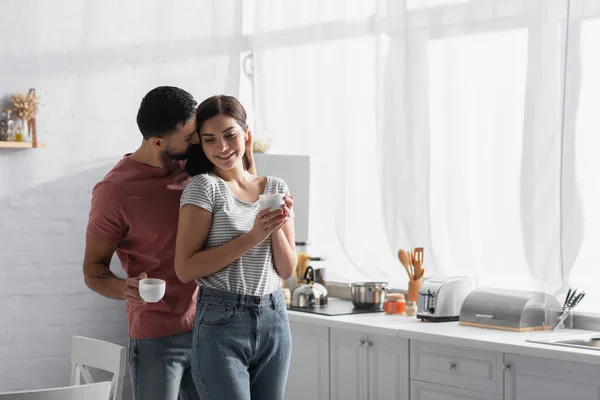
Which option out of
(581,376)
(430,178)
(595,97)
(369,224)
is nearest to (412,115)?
(430,178)

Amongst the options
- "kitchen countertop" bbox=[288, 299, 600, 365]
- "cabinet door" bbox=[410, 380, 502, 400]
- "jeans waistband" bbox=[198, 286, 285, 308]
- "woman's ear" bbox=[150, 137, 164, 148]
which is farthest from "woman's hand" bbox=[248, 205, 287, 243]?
"cabinet door" bbox=[410, 380, 502, 400]

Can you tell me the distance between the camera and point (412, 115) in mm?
4250

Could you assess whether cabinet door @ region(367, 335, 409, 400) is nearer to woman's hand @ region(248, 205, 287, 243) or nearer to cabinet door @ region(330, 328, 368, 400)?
cabinet door @ region(330, 328, 368, 400)

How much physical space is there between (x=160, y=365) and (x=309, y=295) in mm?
1898

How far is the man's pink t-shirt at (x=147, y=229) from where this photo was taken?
90.5 inches

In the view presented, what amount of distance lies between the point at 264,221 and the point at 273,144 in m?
2.94

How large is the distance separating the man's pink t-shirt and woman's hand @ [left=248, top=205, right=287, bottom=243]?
31 centimetres

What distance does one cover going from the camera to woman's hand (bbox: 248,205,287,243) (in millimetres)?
2119

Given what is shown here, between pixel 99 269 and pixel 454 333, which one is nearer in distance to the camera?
pixel 99 269

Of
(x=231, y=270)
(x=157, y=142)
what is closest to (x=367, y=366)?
(x=231, y=270)

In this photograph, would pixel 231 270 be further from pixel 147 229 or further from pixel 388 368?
pixel 388 368

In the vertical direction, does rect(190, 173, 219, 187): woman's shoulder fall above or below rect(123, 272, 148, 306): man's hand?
above

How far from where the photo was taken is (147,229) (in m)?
2.31

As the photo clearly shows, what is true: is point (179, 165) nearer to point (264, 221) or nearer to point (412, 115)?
point (264, 221)
